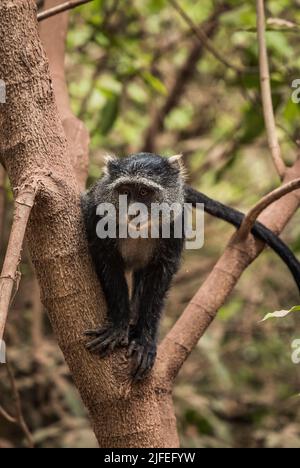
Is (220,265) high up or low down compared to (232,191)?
down

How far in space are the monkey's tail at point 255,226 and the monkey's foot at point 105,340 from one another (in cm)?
102

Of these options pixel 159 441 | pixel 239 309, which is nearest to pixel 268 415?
pixel 239 309

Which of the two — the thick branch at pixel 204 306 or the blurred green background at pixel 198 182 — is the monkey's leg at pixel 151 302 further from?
the blurred green background at pixel 198 182

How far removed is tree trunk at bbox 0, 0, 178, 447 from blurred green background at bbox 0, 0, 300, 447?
7.86ft

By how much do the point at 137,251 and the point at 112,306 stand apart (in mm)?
744

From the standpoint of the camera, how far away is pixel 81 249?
262 cm

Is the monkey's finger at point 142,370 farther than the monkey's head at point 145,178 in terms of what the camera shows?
No

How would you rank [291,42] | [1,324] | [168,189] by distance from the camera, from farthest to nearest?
[291,42]
[168,189]
[1,324]

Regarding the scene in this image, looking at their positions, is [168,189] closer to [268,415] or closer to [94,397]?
[94,397]

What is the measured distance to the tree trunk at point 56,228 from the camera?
8.21 ft

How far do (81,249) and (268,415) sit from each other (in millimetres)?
4237

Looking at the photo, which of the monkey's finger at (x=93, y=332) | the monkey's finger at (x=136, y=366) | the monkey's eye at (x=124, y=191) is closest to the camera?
the monkey's finger at (x=93, y=332)

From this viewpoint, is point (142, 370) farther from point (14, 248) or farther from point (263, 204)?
point (14, 248)

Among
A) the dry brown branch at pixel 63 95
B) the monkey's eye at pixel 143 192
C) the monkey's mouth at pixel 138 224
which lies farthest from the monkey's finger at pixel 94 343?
the monkey's eye at pixel 143 192
